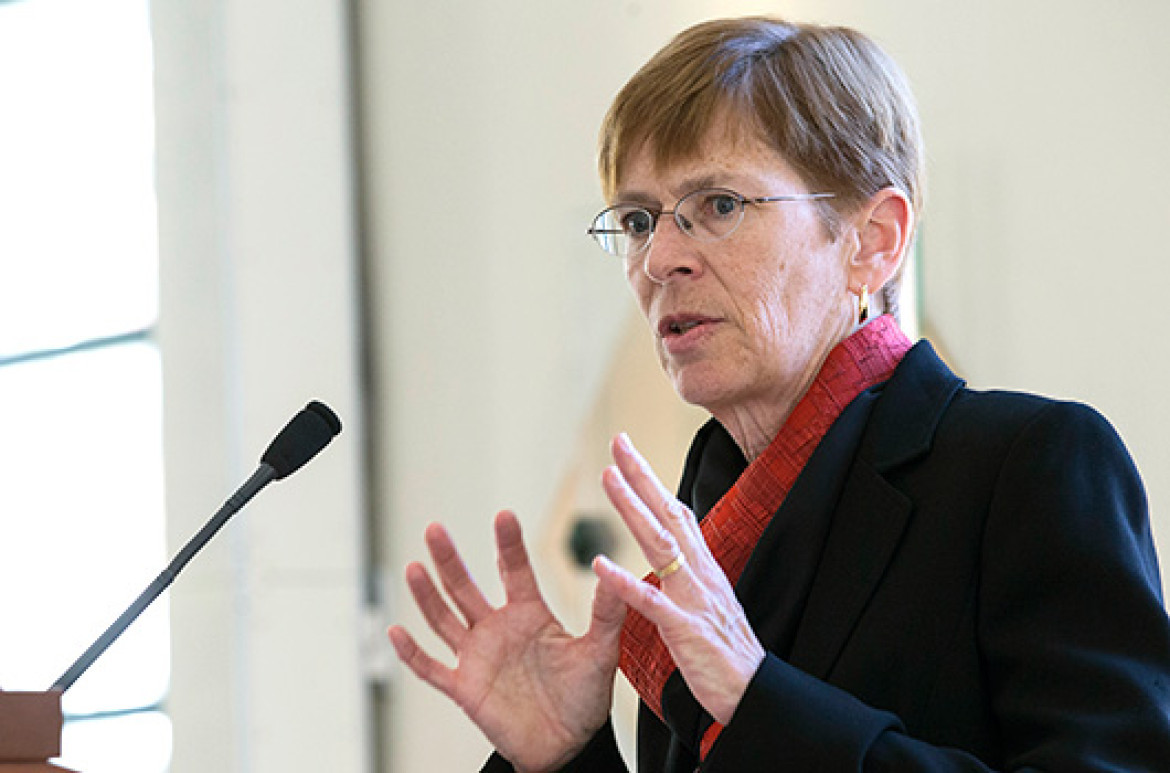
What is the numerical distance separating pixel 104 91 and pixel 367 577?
2120 millimetres

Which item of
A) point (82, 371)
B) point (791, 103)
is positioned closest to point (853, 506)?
point (791, 103)

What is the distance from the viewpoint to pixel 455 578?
186cm

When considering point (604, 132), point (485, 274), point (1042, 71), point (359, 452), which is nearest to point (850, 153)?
point (604, 132)

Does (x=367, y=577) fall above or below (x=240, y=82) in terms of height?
below

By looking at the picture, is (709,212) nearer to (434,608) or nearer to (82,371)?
(434,608)

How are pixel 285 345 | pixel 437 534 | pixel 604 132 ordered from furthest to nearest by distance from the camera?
pixel 285 345 → pixel 604 132 → pixel 437 534

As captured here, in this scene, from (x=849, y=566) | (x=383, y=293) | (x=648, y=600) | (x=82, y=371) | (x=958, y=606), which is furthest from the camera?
(x=82, y=371)

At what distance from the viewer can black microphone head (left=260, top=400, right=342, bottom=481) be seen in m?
1.82

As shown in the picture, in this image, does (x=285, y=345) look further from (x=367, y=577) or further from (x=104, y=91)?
(x=104, y=91)

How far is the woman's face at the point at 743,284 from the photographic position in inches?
73.9

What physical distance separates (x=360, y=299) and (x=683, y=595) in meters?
3.35

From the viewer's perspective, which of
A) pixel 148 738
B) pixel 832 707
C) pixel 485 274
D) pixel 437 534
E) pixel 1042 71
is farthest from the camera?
pixel 148 738

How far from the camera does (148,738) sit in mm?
5168

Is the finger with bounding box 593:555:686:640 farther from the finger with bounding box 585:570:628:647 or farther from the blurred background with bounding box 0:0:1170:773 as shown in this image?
the blurred background with bounding box 0:0:1170:773
